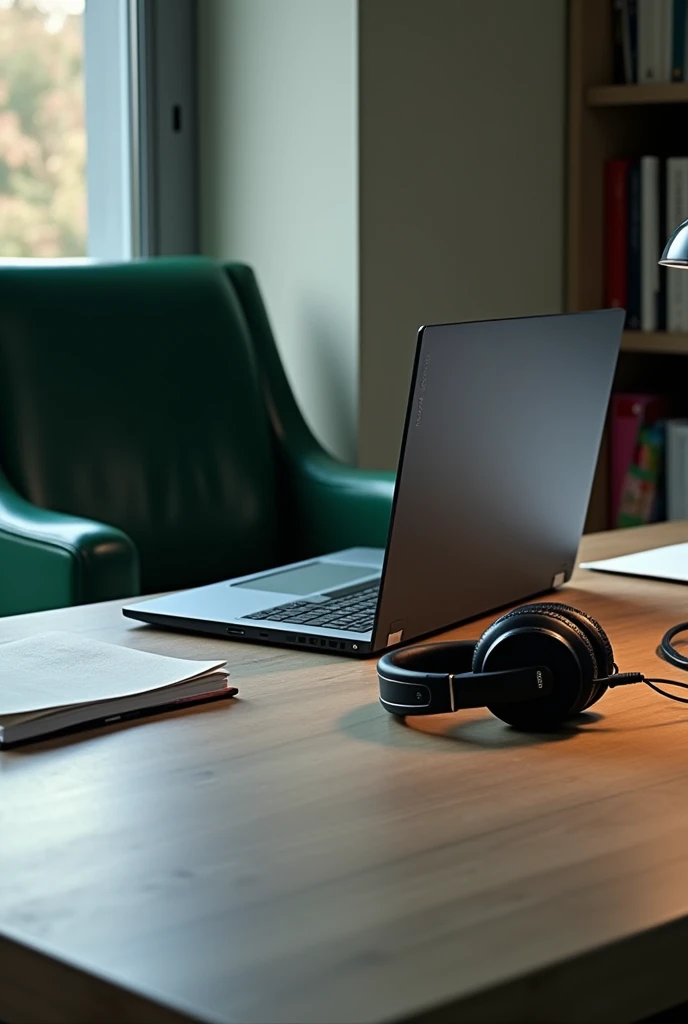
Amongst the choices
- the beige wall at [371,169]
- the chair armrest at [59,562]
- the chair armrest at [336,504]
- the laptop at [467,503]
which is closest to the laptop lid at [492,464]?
the laptop at [467,503]

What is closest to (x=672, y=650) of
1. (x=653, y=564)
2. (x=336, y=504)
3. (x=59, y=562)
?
(x=653, y=564)

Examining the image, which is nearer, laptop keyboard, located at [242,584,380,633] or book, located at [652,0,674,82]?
laptop keyboard, located at [242,584,380,633]

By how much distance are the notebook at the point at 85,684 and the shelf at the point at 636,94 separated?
2014mm

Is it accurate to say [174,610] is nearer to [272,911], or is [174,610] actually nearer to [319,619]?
[319,619]

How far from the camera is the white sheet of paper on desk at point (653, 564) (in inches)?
58.6

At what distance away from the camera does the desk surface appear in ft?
1.99

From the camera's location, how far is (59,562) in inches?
67.7

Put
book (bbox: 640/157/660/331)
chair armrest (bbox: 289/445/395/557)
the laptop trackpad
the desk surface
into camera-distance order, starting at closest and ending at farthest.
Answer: the desk surface, the laptop trackpad, chair armrest (bbox: 289/445/395/557), book (bbox: 640/157/660/331)

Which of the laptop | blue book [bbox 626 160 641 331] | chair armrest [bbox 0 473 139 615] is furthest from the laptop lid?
blue book [bbox 626 160 641 331]

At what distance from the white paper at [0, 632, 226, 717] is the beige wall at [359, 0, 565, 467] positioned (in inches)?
62.1

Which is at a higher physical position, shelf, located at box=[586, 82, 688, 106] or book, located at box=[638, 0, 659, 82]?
book, located at box=[638, 0, 659, 82]

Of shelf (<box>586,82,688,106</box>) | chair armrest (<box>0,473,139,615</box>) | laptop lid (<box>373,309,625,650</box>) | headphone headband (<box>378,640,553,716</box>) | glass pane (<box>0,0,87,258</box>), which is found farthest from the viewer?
shelf (<box>586,82,688,106</box>)

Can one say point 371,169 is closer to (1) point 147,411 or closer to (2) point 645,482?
(1) point 147,411

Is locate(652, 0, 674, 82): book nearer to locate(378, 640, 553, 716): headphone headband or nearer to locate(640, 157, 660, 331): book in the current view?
locate(640, 157, 660, 331): book
